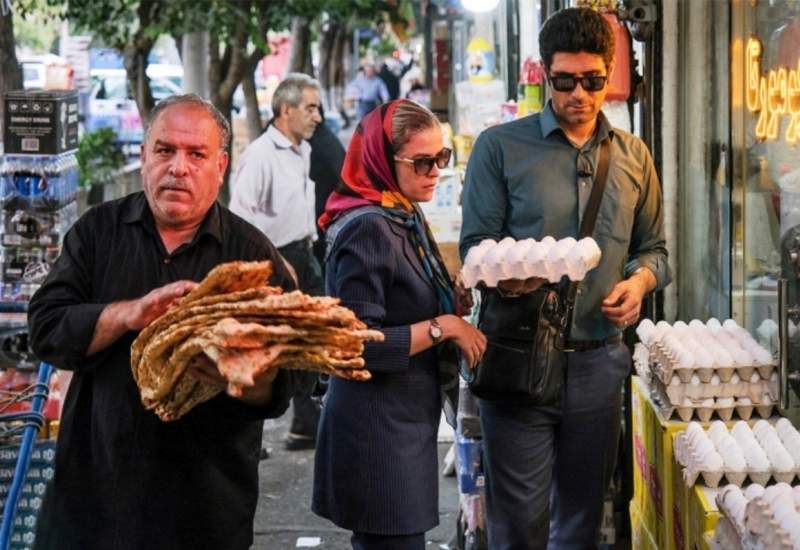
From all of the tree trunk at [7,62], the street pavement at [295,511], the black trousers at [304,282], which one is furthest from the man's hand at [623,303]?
the tree trunk at [7,62]

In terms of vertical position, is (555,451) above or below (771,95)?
below

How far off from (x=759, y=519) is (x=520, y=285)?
4.42ft

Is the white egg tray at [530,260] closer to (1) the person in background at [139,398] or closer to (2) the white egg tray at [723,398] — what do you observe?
(2) the white egg tray at [723,398]

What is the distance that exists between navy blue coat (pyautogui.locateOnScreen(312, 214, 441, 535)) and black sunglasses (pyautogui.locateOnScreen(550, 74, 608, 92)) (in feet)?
2.45

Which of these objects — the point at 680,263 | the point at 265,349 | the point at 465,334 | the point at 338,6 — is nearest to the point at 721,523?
the point at 465,334

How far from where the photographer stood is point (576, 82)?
190 inches

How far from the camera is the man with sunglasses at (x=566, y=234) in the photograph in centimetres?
485

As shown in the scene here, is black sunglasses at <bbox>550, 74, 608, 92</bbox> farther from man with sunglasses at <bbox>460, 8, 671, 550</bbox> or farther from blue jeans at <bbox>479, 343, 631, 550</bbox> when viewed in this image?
blue jeans at <bbox>479, 343, 631, 550</bbox>

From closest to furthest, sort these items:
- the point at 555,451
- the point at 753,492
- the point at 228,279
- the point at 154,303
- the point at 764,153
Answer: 1. the point at 228,279
2. the point at 154,303
3. the point at 753,492
4. the point at 555,451
5. the point at 764,153

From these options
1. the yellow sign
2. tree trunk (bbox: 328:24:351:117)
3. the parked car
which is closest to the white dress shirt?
the yellow sign

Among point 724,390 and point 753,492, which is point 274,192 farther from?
point 753,492

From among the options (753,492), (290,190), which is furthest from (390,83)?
(753,492)

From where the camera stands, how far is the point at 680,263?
260 inches

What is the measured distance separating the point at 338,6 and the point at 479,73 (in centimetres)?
489
